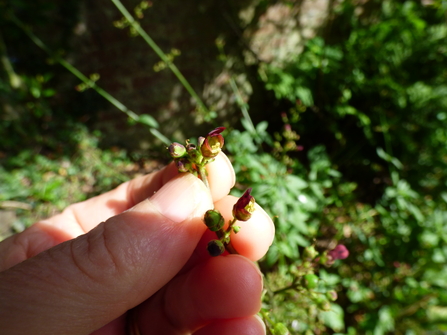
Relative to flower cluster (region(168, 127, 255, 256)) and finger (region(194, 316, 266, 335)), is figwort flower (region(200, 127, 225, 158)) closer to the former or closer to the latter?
flower cluster (region(168, 127, 255, 256))

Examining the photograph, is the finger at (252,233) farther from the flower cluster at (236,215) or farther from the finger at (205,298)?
the flower cluster at (236,215)

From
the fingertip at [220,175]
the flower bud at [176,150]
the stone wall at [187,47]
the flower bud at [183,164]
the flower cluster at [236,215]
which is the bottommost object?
the flower cluster at [236,215]

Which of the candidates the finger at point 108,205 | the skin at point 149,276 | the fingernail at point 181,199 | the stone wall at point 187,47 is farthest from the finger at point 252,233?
the stone wall at point 187,47

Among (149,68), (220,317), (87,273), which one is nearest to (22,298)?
(87,273)

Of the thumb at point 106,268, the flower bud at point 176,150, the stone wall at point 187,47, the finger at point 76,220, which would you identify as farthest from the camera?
the stone wall at point 187,47

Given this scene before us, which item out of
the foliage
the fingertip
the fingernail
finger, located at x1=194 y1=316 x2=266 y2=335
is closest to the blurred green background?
the foliage

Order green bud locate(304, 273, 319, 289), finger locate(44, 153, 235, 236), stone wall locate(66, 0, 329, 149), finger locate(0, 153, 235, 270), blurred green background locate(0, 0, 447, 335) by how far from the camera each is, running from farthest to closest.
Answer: stone wall locate(66, 0, 329, 149) < blurred green background locate(0, 0, 447, 335) < finger locate(44, 153, 235, 236) < finger locate(0, 153, 235, 270) < green bud locate(304, 273, 319, 289)

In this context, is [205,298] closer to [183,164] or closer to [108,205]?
[183,164]

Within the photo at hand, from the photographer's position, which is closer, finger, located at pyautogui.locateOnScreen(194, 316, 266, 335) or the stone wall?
finger, located at pyautogui.locateOnScreen(194, 316, 266, 335)

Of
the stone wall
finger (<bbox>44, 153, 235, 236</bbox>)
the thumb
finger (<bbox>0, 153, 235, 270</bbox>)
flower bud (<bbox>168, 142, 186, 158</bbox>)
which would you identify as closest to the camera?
the thumb
